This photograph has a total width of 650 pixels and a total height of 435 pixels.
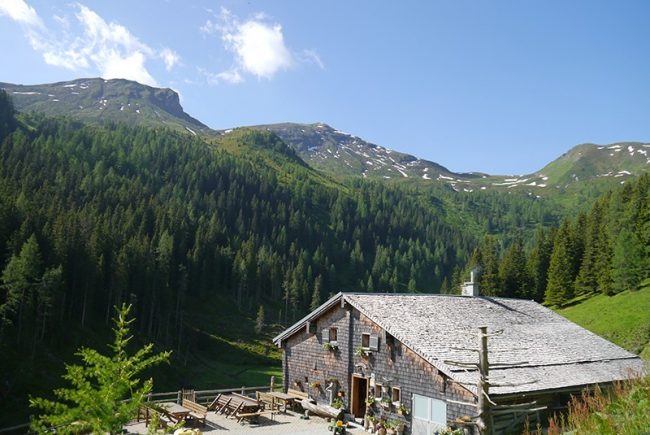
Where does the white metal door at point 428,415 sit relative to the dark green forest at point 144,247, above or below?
below

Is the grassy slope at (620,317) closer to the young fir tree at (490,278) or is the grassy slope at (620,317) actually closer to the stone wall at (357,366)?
the young fir tree at (490,278)

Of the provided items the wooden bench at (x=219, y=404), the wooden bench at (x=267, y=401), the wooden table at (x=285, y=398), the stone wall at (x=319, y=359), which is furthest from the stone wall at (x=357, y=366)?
the wooden bench at (x=219, y=404)

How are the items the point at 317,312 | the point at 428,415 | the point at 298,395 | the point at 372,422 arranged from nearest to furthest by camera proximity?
the point at 428,415 → the point at 372,422 → the point at 317,312 → the point at 298,395

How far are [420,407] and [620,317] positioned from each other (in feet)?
125

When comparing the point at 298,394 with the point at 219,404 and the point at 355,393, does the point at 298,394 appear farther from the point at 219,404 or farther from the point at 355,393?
the point at 219,404

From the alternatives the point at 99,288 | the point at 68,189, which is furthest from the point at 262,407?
the point at 68,189

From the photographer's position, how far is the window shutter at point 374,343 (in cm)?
2648

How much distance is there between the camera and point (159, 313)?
8831 centimetres

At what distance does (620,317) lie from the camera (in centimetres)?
5238

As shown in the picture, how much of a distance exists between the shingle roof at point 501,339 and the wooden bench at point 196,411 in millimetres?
6925

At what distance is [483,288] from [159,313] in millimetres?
53421

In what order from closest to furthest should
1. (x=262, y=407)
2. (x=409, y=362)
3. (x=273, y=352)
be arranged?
(x=409, y=362) → (x=262, y=407) → (x=273, y=352)

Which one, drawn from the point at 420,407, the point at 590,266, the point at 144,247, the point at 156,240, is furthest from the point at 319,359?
the point at 156,240

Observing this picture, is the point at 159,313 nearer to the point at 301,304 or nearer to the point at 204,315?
the point at 204,315
